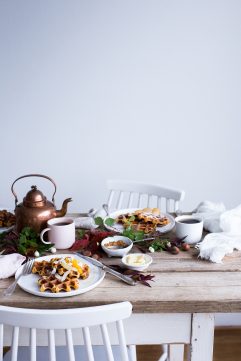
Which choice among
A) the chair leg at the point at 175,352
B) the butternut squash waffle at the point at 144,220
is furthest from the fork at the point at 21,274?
the chair leg at the point at 175,352

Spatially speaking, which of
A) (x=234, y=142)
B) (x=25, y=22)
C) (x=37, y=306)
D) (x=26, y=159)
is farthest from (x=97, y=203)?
(x=37, y=306)

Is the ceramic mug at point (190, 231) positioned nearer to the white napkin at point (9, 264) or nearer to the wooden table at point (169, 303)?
the wooden table at point (169, 303)

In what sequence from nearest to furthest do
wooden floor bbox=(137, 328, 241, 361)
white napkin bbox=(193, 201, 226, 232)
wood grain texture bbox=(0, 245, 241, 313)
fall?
1. wood grain texture bbox=(0, 245, 241, 313)
2. white napkin bbox=(193, 201, 226, 232)
3. wooden floor bbox=(137, 328, 241, 361)

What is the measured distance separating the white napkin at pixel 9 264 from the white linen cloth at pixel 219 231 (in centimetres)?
54

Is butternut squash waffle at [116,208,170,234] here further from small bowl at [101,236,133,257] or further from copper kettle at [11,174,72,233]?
copper kettle at [11,174,72,233]

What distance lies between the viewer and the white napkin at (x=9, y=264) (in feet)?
4.14

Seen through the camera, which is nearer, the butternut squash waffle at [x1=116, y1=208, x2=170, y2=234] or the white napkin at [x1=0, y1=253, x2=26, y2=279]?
the white napkin at [x1=0, y1=253, x2=26, y2=279]

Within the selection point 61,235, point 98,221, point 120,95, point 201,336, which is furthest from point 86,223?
point 120,95

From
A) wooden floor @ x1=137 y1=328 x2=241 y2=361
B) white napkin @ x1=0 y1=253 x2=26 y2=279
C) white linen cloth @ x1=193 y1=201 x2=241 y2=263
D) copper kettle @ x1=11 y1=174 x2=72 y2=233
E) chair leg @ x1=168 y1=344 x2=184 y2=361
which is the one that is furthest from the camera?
wooden floor @ x1=137 y1=328 x2=241 y2=361

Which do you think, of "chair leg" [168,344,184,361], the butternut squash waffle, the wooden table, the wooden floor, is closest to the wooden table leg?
the wooden table

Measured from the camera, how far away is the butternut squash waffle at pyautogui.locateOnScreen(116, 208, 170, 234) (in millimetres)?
1594

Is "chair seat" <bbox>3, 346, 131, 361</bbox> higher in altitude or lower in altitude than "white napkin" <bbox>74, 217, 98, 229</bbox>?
lower

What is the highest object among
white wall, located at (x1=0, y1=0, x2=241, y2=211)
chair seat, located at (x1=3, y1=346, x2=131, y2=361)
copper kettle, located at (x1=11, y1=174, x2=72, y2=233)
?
white wall, located at (x1=0, y1=0, x2=241, y2=211)

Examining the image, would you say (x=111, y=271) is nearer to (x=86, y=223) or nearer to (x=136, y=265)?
(x=136, y=265)
